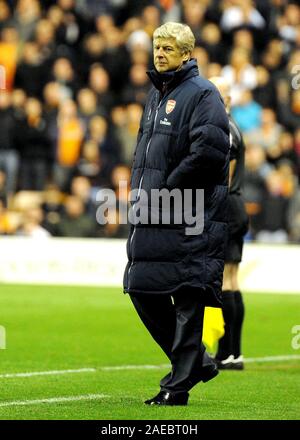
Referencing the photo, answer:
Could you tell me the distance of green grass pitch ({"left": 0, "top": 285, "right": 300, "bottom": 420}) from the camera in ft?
26.9

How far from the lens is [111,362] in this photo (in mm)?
11367

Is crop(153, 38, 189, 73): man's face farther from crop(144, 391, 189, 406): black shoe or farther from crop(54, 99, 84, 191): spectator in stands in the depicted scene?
crop(54, 99, 84, 191): spectator in stands

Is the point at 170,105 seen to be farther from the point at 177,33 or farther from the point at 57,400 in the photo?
the point at 57,400

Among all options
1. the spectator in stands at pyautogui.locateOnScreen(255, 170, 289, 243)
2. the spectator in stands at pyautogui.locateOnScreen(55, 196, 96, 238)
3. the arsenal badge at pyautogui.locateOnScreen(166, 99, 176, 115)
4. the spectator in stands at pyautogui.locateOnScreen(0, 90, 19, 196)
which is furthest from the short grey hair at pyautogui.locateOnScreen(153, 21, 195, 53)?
the spectator in stands at pyautogui.locateOnScreen(0, 90, 19, 196)

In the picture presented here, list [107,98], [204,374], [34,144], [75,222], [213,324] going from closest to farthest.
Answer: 1. [204,374]
2. [213,324]
3. [75,222]
4. [34,144]
5. [107,98]

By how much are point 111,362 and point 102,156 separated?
1055 cm

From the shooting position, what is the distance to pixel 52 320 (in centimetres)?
1495

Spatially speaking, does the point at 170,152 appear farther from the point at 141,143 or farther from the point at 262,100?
the point at 262,100

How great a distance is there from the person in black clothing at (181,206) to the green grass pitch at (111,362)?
0.49 meters

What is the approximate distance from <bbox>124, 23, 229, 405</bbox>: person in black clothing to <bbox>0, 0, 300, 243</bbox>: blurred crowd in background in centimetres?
1156

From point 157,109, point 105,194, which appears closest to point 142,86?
point 105,194

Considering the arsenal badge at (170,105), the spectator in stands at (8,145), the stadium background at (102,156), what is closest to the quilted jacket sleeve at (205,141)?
the arsenal badge at (170,105)

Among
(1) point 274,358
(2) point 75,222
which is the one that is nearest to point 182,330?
(1) point 274,358

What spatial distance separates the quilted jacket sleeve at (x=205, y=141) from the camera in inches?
317
